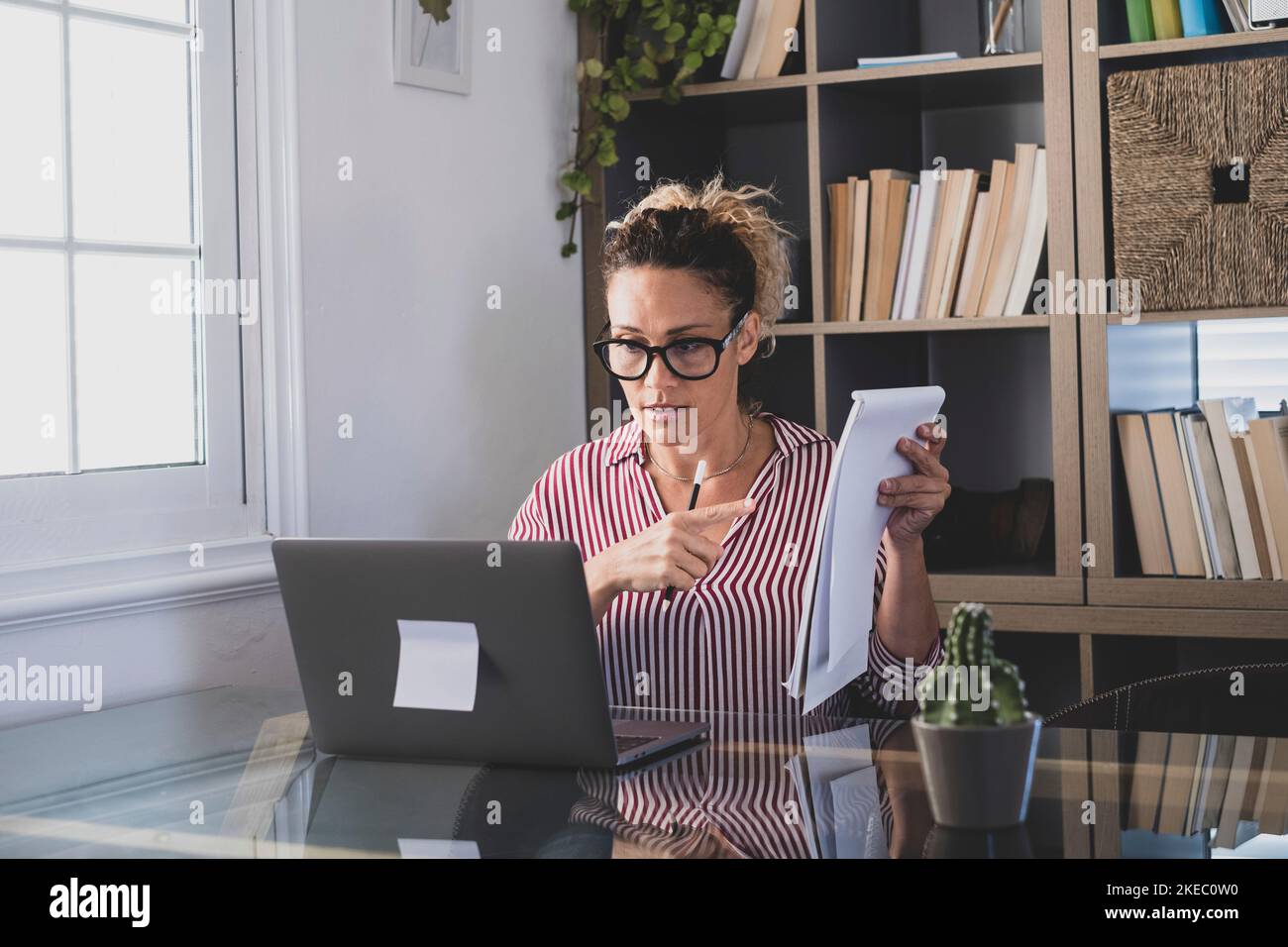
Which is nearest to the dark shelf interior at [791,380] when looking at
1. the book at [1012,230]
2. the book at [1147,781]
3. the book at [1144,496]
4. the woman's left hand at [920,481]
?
the book at [1012,230]

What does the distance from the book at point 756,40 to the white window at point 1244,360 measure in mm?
997

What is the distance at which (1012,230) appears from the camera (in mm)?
2523

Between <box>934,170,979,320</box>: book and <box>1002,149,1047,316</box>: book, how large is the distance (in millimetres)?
107

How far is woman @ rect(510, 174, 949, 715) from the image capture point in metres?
1.84

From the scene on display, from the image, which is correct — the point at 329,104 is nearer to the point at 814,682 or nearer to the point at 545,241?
the point at 545,241

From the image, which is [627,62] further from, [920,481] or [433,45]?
[920,481]

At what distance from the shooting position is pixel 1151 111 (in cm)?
235

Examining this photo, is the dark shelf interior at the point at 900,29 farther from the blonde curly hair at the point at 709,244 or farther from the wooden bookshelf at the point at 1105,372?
the blonde curly hair at the point at 709,244

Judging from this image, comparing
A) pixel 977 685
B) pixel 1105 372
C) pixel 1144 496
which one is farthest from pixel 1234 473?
pixel 977 685

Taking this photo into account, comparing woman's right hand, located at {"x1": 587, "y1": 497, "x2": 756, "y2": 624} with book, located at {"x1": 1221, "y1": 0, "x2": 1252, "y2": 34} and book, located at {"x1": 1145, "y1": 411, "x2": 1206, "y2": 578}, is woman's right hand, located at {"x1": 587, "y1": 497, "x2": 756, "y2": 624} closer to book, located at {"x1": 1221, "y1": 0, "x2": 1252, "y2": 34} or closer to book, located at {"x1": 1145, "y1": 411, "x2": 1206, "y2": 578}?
book, located at {"x1": 1145, "y1": 411, "x2": 1206, "y2": 578}

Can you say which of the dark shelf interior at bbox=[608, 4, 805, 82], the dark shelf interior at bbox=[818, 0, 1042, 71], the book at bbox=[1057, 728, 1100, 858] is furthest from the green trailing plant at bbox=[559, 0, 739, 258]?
the book at bbox=[1057, 728, 1100, 858]

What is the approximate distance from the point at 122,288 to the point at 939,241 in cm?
144
